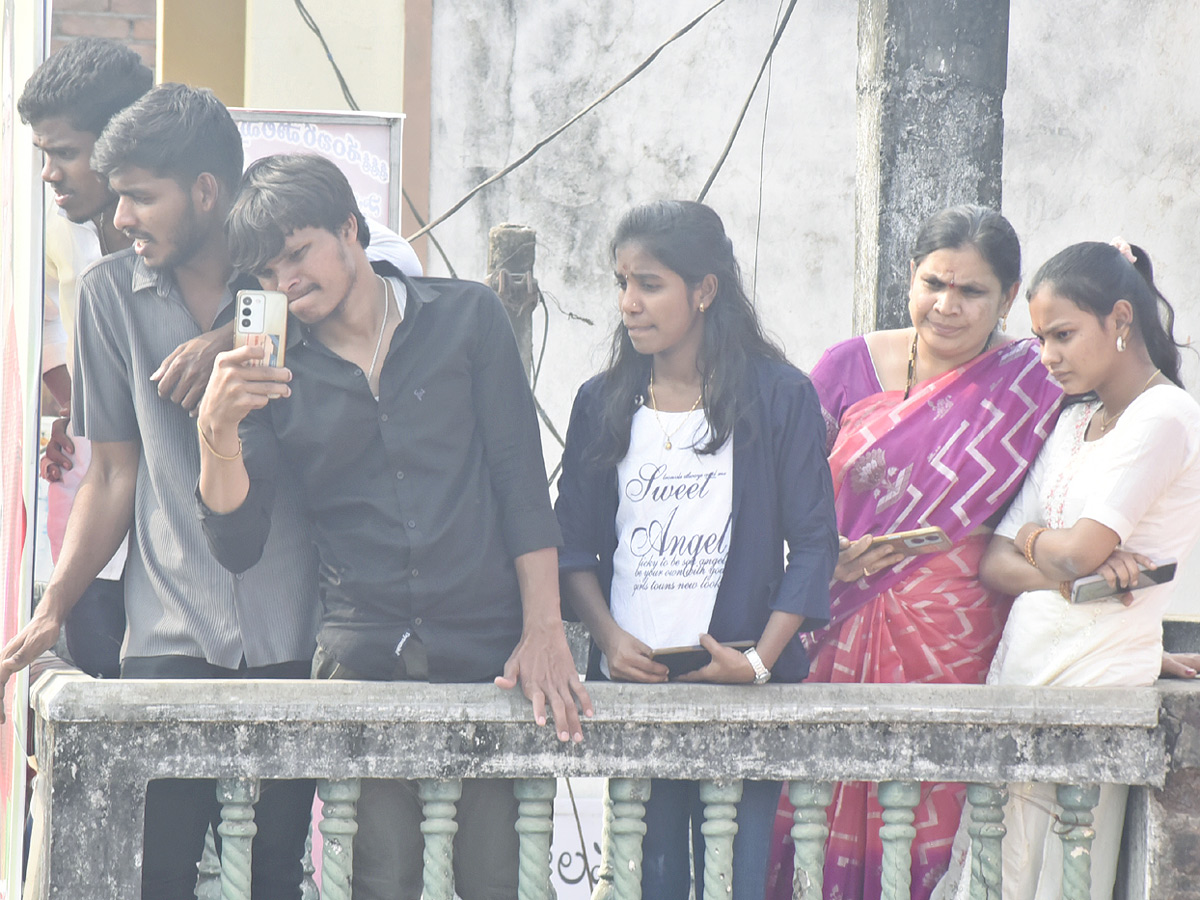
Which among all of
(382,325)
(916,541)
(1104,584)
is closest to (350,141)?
(382,325)

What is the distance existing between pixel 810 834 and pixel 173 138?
1774mm

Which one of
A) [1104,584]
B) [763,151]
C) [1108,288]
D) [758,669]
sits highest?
[763,151]

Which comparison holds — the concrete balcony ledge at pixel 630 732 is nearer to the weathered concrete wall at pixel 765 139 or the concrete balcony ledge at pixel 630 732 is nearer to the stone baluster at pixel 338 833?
the stone baluster at pixel 338 833

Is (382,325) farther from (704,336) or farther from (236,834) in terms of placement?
(236,834)

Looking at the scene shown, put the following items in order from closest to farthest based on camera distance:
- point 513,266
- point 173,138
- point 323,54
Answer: point 173,138
point 513,266
point 323,54

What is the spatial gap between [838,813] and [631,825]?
58 cm

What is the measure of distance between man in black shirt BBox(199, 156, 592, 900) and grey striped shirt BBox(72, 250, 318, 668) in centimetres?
10

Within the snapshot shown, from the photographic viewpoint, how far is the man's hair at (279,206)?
2.40m

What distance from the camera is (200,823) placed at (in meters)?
2.47

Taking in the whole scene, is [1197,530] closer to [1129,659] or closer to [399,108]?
[1129,659]

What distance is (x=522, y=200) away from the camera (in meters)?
6.57

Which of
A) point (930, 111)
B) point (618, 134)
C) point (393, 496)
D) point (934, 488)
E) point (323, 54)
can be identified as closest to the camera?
point (393, 496)

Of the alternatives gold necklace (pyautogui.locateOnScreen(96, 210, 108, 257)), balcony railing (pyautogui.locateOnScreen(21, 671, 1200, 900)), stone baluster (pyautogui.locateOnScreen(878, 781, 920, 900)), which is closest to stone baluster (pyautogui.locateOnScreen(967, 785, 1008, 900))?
balcony railing (pyautogui.locateOnScreen(21, 671, 1200, 900))

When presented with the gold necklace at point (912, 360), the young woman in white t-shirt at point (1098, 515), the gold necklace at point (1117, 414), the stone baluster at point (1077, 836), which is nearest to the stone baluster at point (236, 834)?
the young woman in white t-shirt at point (1098, 515)
